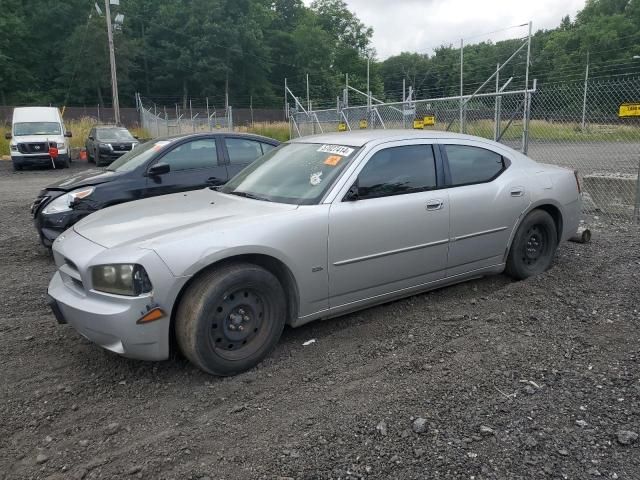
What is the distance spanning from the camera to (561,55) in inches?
1661

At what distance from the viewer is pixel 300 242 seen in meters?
3.66

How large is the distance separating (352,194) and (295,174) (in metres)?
0.57

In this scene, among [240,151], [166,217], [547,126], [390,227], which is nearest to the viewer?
[166,217]

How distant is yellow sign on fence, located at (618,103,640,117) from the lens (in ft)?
23.7

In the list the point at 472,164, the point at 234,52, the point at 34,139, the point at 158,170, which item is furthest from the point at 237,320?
the point at 234,52

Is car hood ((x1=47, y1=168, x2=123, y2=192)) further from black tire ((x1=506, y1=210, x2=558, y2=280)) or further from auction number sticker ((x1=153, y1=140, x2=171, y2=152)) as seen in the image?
black tire ((x1=506, y1=210, x2=558, y2=280))

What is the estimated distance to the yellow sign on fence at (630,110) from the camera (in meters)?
7.21

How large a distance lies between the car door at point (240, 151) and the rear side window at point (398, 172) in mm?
3385

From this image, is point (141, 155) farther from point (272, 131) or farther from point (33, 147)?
point (272, 131)

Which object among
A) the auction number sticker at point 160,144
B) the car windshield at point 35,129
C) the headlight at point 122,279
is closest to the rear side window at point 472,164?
the headlight at point 122,279

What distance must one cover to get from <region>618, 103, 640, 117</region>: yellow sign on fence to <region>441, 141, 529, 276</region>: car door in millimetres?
3441

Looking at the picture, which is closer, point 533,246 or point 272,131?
point 533,246

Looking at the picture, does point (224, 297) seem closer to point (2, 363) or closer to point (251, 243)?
point (251, 243)

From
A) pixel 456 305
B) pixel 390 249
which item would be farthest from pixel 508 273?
pixel 390 249
